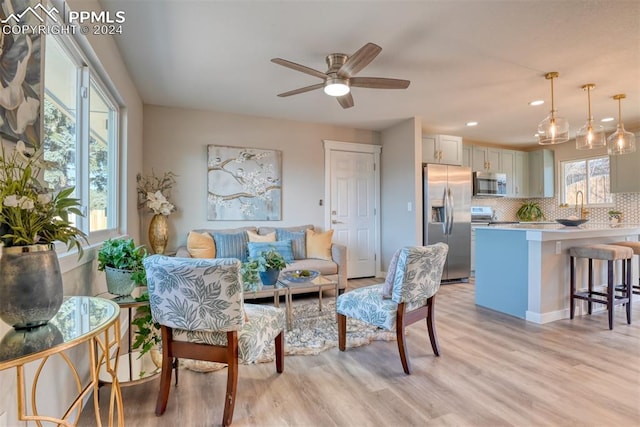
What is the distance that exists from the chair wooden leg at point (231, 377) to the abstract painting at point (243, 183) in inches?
110

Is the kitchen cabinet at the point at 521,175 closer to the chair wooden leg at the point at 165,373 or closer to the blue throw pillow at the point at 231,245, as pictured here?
the blue throw pillow at the point at 231,245

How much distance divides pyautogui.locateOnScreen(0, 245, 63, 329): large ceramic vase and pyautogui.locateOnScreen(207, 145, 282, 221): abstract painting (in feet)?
10.8

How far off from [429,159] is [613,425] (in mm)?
3815

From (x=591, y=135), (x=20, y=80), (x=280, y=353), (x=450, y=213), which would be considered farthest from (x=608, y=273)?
(x=20, y=80)

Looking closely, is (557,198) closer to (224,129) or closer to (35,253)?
(224,129)

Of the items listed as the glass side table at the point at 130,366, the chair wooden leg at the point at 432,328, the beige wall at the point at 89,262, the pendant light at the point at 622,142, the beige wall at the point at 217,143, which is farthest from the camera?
the beige wall at the point at 217,143

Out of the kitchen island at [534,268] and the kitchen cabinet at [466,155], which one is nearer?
the kitchen island at [534,268]

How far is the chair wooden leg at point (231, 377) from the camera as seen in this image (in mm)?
1580

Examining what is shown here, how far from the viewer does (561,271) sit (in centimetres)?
314

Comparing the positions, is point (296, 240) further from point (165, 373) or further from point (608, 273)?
point (608, 273)

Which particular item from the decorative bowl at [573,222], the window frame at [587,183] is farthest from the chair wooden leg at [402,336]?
the window frame at [587,183]

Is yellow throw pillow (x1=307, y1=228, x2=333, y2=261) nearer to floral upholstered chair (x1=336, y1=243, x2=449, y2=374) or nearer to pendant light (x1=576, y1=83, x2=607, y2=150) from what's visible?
floral upholstered chair (x1=336, y1=243, x2=449, y2=374)

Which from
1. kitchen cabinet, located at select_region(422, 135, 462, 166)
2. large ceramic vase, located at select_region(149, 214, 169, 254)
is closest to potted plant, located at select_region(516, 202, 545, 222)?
kitchen cabinet, located at select_region(422, 135, 462, 166)

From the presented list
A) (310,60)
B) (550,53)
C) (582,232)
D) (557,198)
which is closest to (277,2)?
(310,60)
